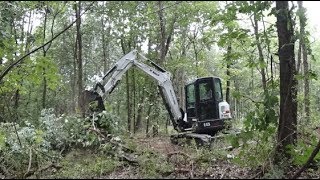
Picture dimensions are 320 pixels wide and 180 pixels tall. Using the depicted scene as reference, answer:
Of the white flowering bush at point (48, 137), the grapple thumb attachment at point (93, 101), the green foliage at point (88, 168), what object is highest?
the grapple thumb attachment at point (93, 101)

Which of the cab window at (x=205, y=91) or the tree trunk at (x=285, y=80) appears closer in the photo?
the tree trunk at (x=285, y=80)

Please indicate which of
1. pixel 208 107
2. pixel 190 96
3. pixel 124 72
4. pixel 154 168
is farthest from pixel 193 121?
pixel 154 168

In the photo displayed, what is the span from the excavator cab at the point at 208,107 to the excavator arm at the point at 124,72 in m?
0.69

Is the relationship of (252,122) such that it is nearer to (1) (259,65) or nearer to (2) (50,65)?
(1) (259,65)

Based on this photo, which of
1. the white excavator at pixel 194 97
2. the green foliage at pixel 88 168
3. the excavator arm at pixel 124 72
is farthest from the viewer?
the white excavator at pixel 194 97

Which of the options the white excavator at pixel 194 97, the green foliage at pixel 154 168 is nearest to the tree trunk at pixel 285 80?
the green foliage at pixel 154 168

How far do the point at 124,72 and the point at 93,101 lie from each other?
162 centimetres

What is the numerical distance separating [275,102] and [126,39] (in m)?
16.5

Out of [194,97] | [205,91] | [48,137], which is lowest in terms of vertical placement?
[48,137]

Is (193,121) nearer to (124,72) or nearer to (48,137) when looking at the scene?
(124,72)

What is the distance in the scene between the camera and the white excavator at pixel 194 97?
1233 centimetres

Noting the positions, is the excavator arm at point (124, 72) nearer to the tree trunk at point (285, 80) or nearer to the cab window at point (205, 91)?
the cab window at point (205, 91)

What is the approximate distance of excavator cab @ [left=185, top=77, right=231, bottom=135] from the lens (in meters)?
12.8

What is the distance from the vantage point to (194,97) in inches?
555
